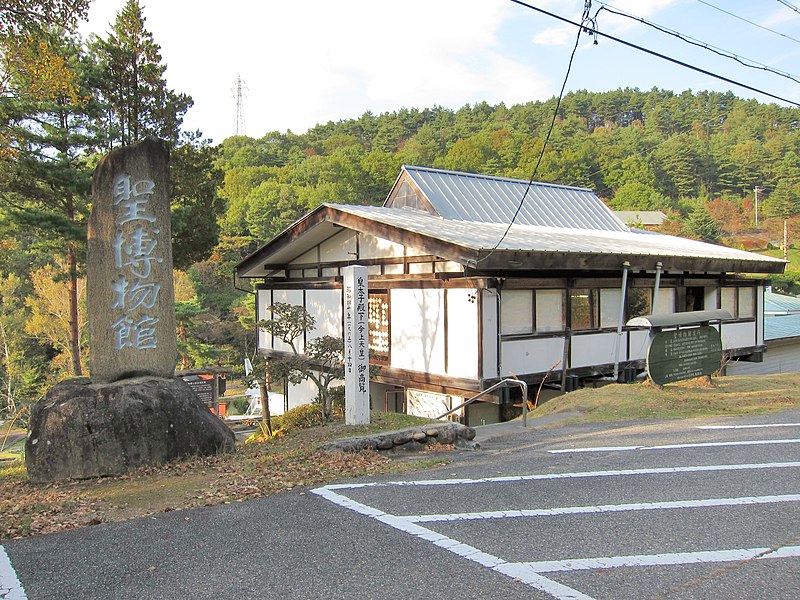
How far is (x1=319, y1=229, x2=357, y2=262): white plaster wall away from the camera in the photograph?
596 inches

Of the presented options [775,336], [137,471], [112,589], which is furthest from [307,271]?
[775,336]

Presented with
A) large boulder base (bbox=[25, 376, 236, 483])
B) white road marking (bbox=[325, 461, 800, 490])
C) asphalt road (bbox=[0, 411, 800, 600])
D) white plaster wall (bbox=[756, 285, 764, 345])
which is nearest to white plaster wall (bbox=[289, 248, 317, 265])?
large boulder base (bbox=[25, 376, 236, 483])

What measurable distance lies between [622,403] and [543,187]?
11160mm

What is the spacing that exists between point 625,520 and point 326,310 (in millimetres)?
12088

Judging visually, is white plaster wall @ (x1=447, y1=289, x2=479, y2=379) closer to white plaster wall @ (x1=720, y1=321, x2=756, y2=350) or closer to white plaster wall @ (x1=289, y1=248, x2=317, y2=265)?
white plaster wall @ (x1=289, y1=248, x2=317, y2=265)

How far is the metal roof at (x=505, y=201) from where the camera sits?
17.3 metres

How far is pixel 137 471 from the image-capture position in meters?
6.37

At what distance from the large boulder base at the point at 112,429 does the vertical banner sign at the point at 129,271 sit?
0.39m

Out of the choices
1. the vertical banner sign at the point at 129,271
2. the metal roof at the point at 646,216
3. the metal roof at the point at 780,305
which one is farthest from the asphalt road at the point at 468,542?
the metal roof at the point at 646,216

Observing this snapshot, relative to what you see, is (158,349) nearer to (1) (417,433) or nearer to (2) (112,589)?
(1) (417,433)

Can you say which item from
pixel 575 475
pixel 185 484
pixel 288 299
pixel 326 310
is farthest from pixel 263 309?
pixel 575 475

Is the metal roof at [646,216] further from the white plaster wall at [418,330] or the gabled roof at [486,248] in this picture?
the white plaster wall at [418,330]

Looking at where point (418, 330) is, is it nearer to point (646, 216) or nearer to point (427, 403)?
point (427, 403)

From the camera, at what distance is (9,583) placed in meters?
3.62
